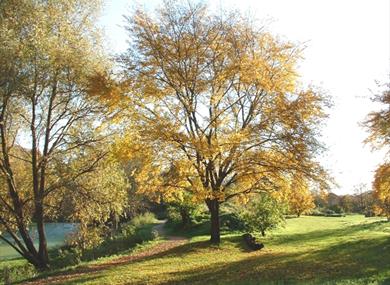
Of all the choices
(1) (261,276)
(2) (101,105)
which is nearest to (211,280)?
(1) (261,276)

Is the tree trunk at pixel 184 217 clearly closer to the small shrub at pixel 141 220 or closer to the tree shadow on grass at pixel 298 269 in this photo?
the small shrub at pixel 141 220

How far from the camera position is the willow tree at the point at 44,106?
1742cm

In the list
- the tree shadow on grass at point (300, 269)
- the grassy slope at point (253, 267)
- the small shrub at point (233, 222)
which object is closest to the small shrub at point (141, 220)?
the small shrub at point (233, 222)

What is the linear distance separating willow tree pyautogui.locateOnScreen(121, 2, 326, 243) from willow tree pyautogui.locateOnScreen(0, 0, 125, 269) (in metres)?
2.40

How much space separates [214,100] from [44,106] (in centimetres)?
762

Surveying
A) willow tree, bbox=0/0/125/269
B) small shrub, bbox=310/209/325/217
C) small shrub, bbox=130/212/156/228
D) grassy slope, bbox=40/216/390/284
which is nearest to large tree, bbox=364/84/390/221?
grassy slope, bbox=40/216/390/284

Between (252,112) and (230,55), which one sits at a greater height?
(230,55)

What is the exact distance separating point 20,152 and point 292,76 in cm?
1304

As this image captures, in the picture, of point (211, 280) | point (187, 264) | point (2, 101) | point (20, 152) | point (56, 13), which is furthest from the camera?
point (20, 152)

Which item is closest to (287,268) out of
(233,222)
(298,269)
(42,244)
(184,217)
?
(298,269)

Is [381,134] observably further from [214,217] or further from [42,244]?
[42,244]

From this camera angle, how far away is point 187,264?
1642 cm

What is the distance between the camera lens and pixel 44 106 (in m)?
19.5

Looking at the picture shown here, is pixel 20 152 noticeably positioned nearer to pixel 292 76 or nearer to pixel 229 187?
pixel 229 187
